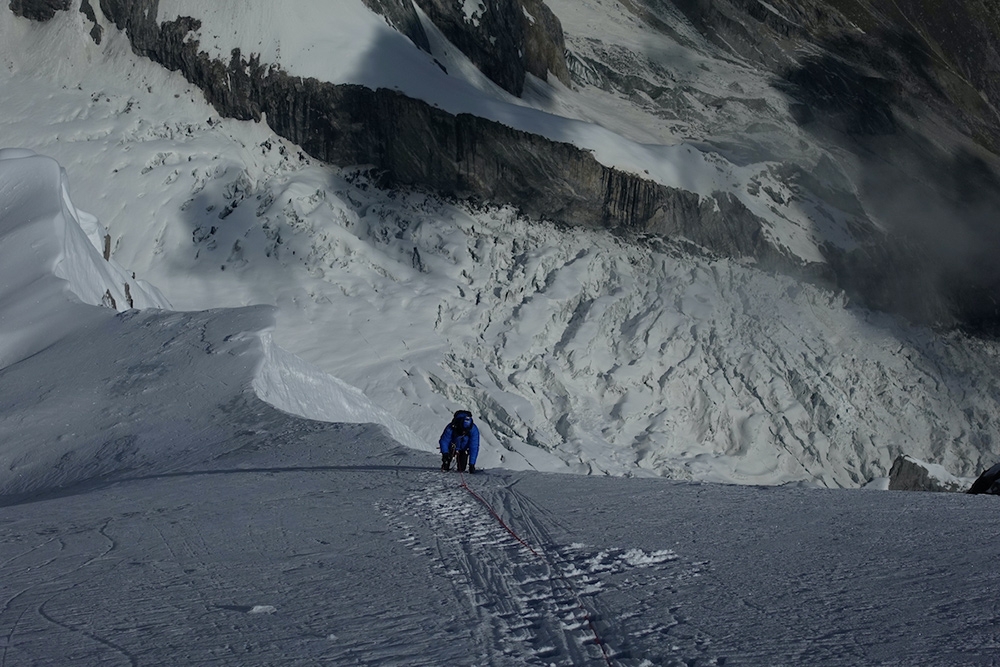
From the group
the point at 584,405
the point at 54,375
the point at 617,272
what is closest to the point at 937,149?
the point at 617,272

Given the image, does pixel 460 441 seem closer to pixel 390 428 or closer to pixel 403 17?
pixel 390 428

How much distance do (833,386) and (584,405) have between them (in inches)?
345

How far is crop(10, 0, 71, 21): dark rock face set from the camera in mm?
38281

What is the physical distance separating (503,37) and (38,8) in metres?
18.9

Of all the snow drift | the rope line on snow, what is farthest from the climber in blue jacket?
the snow drift

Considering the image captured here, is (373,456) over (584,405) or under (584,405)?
over

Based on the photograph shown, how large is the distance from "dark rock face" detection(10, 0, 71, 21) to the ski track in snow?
1432 inches

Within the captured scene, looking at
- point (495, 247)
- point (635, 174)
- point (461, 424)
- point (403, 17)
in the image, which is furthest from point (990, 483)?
point (403, 17)

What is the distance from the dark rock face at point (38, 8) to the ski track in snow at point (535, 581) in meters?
36.4

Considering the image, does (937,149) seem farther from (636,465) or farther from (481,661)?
(481,661)

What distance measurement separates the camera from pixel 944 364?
118 ft

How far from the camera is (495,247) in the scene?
3409 centimetres

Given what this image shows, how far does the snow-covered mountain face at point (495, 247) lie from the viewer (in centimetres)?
3064

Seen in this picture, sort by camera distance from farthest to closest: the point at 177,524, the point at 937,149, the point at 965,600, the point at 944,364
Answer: the point at 937,149 < the point at 944,364 < the point at 177,524 < the point at 965,600
